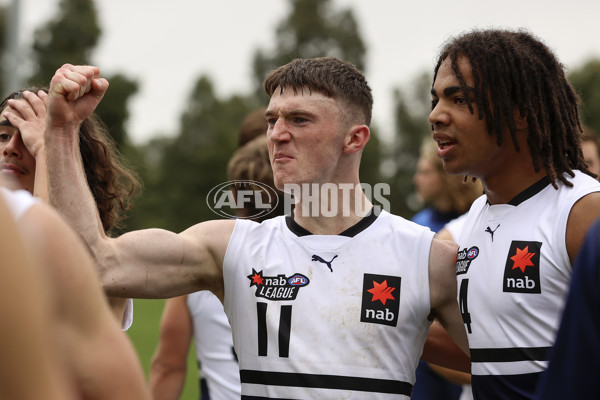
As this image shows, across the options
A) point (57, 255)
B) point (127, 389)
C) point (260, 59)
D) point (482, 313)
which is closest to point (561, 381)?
point (127, 389)

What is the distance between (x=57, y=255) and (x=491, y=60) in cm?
229

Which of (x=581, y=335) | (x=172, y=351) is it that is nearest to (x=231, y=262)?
(x=172, y=351)

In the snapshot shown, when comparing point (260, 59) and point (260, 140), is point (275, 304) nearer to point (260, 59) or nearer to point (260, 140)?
point (260, 140)

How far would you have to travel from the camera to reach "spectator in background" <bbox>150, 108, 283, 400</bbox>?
491cm

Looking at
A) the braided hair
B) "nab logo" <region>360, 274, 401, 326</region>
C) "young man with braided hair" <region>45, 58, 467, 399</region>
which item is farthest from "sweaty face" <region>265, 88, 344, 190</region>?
the braided hair

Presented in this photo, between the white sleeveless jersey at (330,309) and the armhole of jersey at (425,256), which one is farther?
the armhole of jersey at (425,256)

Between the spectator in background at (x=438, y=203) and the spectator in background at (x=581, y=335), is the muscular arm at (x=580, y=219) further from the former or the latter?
the spectator in background at (x=438, y=203)

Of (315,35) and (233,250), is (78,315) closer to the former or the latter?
(233,250)

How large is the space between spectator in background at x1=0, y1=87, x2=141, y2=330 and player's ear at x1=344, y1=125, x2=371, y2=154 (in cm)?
119

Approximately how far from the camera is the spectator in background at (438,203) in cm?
631

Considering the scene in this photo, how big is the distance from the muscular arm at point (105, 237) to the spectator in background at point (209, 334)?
1.32 m

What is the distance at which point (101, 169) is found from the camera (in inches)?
164

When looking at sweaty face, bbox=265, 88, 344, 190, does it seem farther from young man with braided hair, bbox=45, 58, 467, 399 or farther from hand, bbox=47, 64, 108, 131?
hand, bbox=47, 64, 108, 131

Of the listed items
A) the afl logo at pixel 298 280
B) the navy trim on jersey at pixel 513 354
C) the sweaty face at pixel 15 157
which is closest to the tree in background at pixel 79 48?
the sweaty face at pixel 15 157
